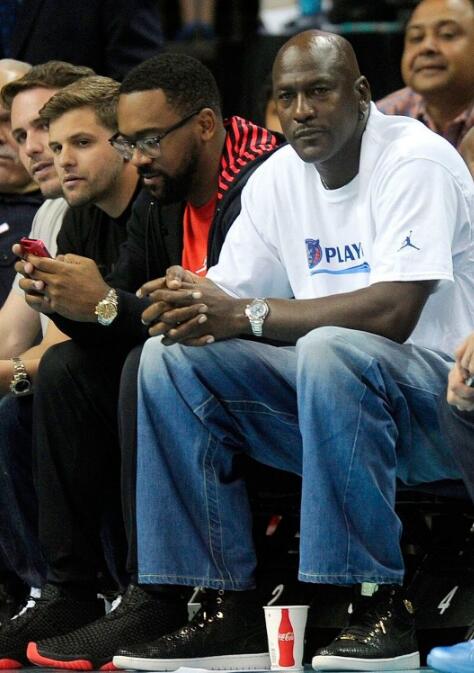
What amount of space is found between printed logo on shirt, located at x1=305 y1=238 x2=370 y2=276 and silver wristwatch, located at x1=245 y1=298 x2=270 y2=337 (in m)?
0.26

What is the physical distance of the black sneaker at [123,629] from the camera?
3.21 m

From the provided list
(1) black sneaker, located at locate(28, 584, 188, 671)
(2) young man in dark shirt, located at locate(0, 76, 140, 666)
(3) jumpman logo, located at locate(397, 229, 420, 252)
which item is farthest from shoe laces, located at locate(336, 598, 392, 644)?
(2) young man in dark shirt, located at locate(0, 76, 140, 666)

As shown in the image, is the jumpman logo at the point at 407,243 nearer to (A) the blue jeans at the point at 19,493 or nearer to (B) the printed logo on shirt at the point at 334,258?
(B) the printed logo on shirt at the point at 334,258

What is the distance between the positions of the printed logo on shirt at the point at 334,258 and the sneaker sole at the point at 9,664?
120cm

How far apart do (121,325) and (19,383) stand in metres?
0.53

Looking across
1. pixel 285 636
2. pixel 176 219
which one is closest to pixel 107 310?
pixel 176 219

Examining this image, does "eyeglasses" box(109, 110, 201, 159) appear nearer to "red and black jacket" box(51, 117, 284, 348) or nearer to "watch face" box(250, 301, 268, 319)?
"red and black jacket" box(51, 117, 284, 348)

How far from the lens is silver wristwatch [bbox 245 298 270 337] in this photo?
10.1ft

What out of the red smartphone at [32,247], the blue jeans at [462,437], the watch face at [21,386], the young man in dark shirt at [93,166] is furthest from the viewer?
the young man in dark shirt at [93,166]

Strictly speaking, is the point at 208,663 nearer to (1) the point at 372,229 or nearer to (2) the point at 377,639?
(2) the point at 377,639

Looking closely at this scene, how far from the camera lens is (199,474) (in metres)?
3.12

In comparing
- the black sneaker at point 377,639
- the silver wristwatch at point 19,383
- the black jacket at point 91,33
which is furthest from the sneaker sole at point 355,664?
the black jacket at point 91,33

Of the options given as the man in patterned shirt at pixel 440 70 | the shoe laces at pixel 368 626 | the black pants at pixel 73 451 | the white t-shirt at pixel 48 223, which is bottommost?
the shoe laces at pixel 368 626

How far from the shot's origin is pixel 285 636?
9.98 ft
